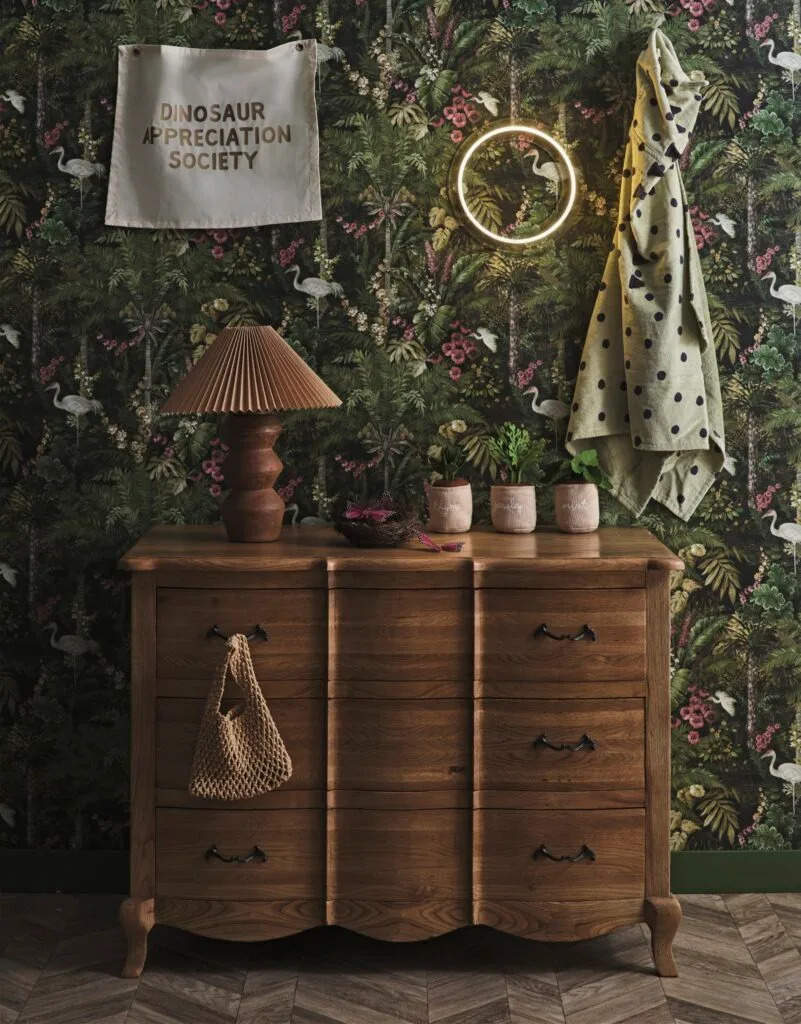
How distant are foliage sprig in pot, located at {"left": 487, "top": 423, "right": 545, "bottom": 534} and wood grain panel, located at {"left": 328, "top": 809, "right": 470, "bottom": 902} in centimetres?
73

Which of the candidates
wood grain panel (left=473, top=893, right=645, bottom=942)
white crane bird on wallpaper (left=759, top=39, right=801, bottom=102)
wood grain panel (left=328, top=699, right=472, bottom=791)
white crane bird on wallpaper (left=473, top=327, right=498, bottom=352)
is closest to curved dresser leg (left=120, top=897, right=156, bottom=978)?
wood grain panel (left=328, top=699, right=472, bottom=791)

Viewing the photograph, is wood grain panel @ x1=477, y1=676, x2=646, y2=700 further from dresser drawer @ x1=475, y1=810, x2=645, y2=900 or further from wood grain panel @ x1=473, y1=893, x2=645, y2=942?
wood grain panel @ x1=473, y1=893, x2=645, y2=942

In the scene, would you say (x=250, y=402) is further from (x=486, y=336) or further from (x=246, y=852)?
(x=246, y=852)

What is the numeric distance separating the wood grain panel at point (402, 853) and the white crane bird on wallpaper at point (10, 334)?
151 centimetres

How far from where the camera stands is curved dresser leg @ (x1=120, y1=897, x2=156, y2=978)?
265 centimetres

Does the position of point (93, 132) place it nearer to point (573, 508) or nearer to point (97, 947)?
point (573, 508)

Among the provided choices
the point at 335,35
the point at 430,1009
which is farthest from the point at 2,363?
the point at 430,1009

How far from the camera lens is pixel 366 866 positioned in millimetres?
2656

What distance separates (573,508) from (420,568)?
515 mm

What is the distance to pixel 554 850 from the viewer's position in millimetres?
2648

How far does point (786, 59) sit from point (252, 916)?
2518mm

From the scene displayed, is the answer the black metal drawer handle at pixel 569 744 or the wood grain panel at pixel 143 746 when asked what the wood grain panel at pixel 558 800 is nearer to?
the black metal drawer handle at pixel 569 744

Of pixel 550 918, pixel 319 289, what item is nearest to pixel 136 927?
pixel 550 918

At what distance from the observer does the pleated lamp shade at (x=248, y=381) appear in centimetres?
267
